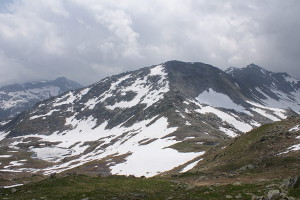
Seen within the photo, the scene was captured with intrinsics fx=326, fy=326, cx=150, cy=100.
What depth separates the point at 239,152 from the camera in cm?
5322

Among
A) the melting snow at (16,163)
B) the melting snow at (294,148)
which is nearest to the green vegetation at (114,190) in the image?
the melting snow at (294,148)

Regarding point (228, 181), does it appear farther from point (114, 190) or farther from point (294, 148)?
point (294, 148)

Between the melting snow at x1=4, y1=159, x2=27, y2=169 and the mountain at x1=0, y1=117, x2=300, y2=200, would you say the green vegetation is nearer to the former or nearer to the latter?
the mountain at x1=0, y1=117, x2=300, y2=200

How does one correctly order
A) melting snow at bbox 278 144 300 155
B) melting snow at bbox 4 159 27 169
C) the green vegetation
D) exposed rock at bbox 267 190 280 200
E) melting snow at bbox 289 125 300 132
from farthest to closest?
melting snow at bbox 4 159 27 169, melting snow at bbox 289 125 300 132, melting snow at bbox 278 144 300 155, the green vegetation, exposed rock at bbox 267 190 280 200

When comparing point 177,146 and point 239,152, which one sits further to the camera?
point 177,146

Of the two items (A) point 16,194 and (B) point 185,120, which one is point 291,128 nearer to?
(A) point 16,194

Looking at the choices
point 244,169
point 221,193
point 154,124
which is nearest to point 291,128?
point 244,169

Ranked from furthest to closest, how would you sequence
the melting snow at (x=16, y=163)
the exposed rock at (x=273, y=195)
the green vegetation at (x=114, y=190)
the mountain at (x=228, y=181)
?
the melting snow at (x=16, y=163)
the green vegetation at (x=114, y=190)
the mountain at (x=228, y=181)
the exposed rock at (x=273, y=195)

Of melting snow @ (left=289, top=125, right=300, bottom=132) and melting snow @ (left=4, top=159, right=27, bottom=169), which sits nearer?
melting snow @ (left=289, top=125, right=300, bottom=132)

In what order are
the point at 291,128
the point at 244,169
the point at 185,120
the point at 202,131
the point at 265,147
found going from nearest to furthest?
the point at 244,169, the point at 265,147, the point at 291,128, the point at 202,131, the point at 185,120

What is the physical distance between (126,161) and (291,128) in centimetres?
5676

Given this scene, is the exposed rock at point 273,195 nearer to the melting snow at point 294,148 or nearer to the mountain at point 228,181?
the mountain at point 228,181

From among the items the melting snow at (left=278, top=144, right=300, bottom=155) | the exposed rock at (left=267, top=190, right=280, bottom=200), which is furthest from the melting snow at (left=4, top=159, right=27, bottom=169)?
the exposed rock at (left=267, top=190, right=280, bottom=200)

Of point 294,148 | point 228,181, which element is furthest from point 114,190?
point 294,148
